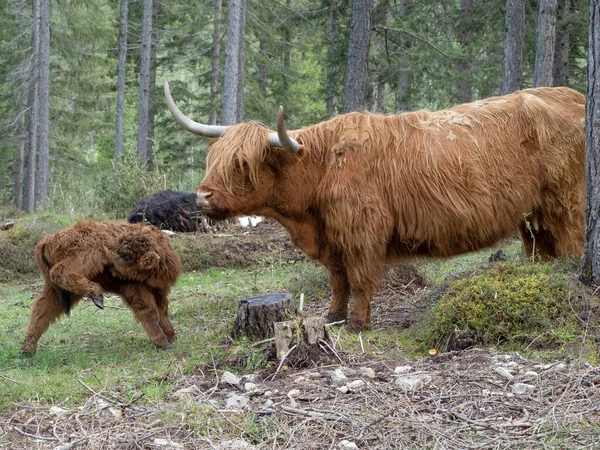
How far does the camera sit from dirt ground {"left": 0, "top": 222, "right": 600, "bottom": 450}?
4.11 meters

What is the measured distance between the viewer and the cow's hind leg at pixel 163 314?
7.14 m

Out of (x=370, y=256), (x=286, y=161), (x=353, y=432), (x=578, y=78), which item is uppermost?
(x=578, y=78)

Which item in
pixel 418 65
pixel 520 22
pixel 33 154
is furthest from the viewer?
pixel 33 154

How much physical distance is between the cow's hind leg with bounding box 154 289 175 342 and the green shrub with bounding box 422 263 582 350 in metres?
2.44

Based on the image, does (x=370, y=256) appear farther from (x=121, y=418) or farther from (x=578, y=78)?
(x=578, y=78)

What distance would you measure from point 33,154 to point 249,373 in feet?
81.9

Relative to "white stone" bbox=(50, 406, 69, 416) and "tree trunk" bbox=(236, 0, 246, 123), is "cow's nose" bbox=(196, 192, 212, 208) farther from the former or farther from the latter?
"tree trunk" bbox=(236, 0, 246, 123)

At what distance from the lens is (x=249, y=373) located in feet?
17.9

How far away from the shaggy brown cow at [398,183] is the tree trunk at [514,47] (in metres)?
7.60

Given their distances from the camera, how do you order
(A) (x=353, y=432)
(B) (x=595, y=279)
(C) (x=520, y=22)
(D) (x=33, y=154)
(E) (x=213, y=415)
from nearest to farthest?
(A) (x=353, y=432) → (E) (x=213, y=415) → (B) (x=595, y=279) → (C) (x=520, y=22) → (D) (x=33, y=154)

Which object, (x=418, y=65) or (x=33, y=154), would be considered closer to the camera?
(x=418, y=65)

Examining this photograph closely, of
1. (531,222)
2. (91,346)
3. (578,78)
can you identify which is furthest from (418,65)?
(91,346)

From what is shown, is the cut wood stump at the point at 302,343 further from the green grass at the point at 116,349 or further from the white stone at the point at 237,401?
the white stone at the point at 237,401

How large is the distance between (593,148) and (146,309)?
4.10 m
